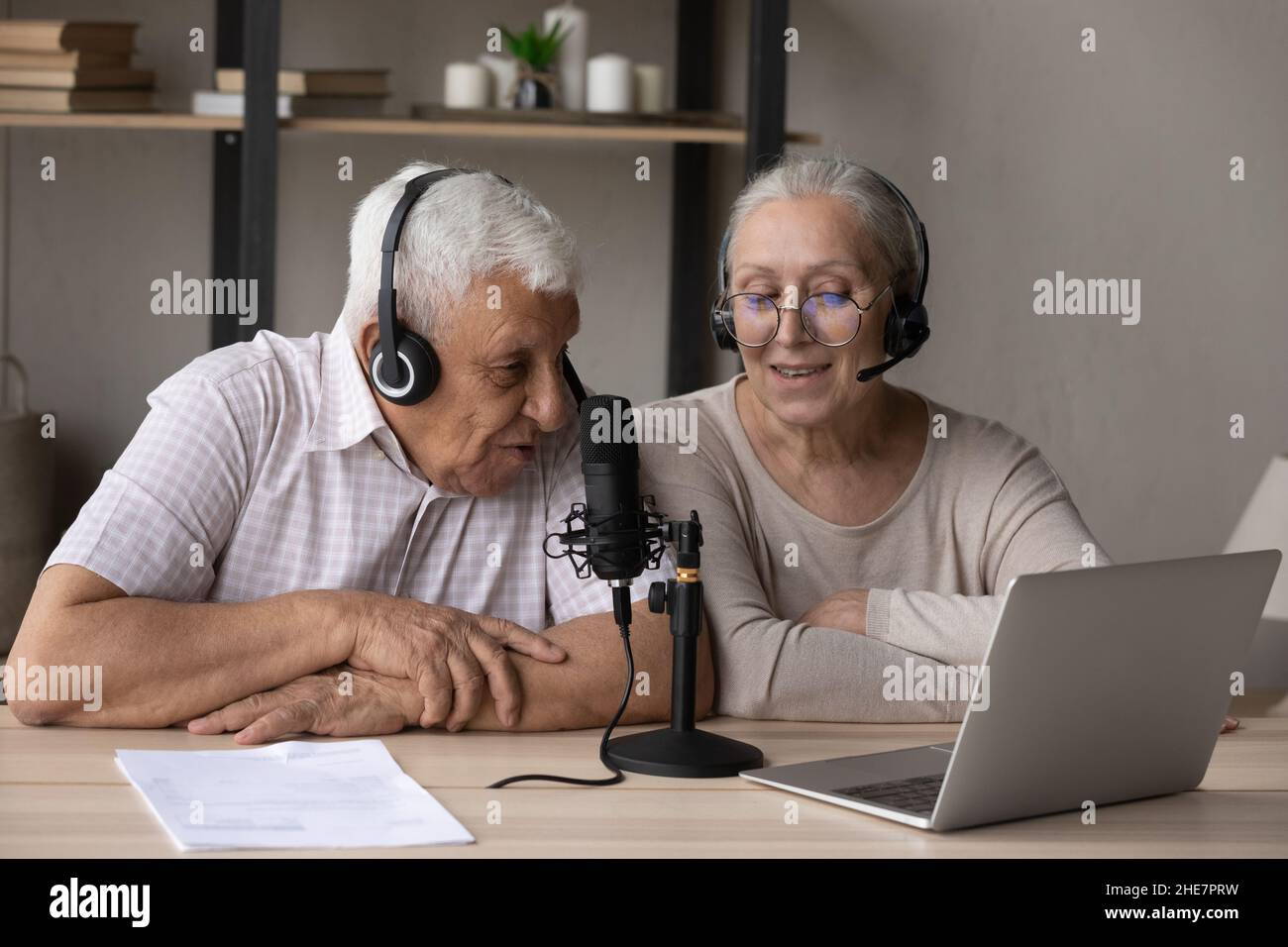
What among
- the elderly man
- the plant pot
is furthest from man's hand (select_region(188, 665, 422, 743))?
the plant pot

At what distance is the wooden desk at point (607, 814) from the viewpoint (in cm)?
106

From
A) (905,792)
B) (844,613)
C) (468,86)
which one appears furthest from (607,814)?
(468,86)

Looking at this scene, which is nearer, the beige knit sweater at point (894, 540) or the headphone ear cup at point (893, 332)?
the beige knit sweater at point (894, 540)

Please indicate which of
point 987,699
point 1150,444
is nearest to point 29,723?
point 987,699

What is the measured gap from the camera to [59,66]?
262 cm

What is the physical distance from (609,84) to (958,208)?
0.95 meters

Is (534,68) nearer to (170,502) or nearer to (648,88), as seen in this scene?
(648,88)

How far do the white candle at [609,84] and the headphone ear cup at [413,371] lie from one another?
1.40m

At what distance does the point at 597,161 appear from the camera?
10.3 feet

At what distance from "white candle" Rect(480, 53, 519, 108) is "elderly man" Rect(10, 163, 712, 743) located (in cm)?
126

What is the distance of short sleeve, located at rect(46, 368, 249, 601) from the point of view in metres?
1.43

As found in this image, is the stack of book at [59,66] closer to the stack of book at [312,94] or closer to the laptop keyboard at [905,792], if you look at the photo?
the stack of book at [312,94]

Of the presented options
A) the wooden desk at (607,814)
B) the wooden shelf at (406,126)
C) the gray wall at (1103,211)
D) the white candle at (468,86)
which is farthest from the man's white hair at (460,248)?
the gray wall at (1103,211)

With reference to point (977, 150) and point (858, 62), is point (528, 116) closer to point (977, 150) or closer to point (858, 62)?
point (858, 62)
